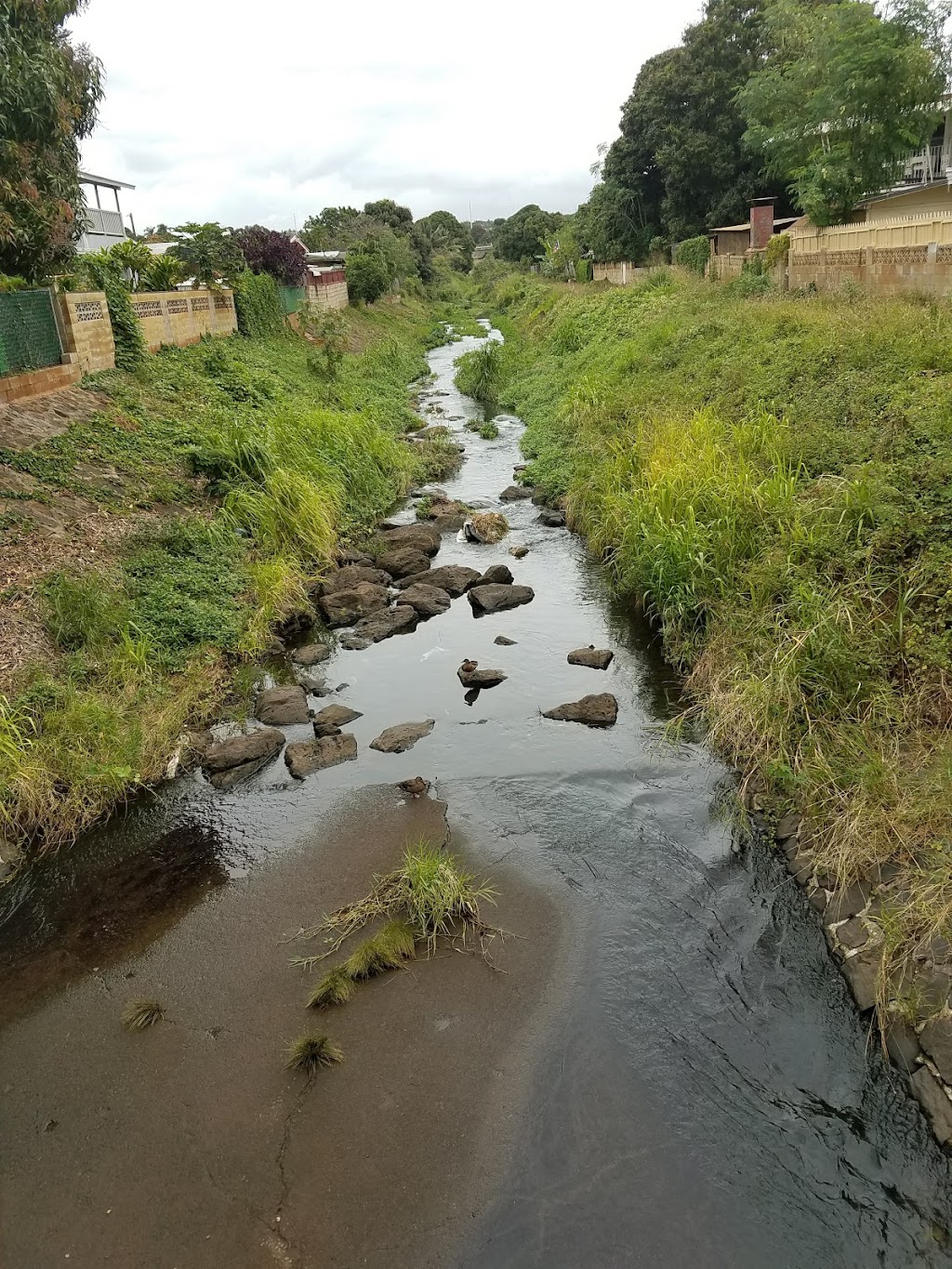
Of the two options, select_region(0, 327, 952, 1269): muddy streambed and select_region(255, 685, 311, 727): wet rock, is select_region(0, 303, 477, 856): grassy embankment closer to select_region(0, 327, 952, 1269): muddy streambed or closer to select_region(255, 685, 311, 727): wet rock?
select_region(255, 685, 311, 727): wet rock

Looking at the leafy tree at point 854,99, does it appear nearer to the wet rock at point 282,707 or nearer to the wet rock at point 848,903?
the wet rock at point 282,707

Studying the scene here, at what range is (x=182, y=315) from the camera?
76.1 feet

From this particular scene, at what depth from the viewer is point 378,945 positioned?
666 centimetres

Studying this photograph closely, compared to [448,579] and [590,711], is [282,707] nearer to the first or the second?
[590,711]

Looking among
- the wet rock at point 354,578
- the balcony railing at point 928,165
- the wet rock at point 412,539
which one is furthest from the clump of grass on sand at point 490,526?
the balcony railing at point 928,165

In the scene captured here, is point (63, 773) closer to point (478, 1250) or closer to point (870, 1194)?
point (478, 1250)

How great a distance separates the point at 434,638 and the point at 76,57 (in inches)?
413

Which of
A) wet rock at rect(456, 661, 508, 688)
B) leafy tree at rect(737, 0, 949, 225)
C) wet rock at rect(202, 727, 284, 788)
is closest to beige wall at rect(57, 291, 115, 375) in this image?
wet rock at rect(202, 727, 284, 788)

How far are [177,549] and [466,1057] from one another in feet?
30.8

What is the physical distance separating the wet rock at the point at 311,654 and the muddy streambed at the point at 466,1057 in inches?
113

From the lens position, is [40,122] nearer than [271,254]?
Yes

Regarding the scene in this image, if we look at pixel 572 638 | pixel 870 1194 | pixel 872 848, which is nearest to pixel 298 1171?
pixel 870 1194

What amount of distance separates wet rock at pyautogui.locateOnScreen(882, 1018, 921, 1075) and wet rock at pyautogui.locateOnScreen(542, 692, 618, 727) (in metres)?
4.67

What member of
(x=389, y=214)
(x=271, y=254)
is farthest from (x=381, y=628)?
(x=389, y=214)
